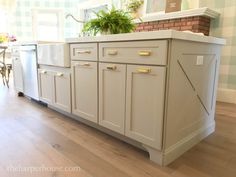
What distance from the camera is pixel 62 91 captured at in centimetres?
239

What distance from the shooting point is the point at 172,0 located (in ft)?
12.0

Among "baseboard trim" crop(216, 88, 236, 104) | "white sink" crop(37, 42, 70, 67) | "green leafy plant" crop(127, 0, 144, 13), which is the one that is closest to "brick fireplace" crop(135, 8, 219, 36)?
"green leafy plant" crop(127, 0, 144, 13)

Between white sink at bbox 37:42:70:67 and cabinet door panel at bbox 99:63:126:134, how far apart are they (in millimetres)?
607

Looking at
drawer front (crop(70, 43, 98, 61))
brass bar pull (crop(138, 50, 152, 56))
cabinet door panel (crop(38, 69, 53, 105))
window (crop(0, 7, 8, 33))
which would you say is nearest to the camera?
brass bar pull (crop(138, 50, 152, 56))

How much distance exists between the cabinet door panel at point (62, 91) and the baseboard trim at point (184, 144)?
126 cm

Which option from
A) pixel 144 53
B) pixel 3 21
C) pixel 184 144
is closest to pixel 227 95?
pixel 184 144

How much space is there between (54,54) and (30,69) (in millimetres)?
828

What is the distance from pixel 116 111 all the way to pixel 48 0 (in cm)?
611

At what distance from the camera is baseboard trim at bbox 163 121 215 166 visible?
1.52 meters

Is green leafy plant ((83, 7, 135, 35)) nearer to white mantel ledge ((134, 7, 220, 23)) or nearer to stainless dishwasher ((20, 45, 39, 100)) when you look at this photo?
stainless dishwasher ((20, 45, 39, 100))

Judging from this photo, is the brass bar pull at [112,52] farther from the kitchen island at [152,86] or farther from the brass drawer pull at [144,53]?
the brass drawer pull at [144,53]

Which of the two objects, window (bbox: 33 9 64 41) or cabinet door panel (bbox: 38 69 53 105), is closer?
cabinet door panel (bbox: 38 69 53 105)

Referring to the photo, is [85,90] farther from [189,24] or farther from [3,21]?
[3,21]

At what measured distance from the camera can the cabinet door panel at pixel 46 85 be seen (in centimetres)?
260
